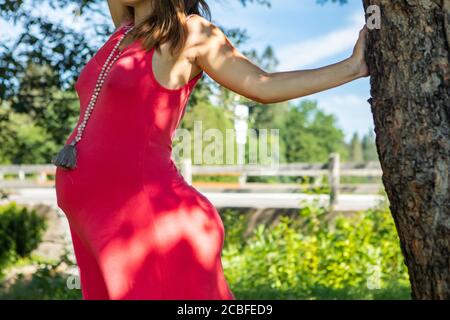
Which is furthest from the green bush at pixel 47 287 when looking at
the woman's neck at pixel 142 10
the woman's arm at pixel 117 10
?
the woman's neck at pixel 142 10

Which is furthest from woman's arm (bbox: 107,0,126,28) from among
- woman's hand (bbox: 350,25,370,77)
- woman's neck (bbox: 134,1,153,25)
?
woman's hand (bbox: 350,25,370,77)

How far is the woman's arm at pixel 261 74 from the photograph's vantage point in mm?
1863

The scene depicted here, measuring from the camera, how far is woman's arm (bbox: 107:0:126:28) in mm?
2244

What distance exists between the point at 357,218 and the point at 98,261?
222 inches

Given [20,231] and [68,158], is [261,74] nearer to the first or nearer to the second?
[68,158]

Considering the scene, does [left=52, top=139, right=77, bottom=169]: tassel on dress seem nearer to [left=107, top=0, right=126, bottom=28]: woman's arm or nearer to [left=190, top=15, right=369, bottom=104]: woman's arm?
Result: [left=190, top=15, right=369, bottom=104]: woman's arm

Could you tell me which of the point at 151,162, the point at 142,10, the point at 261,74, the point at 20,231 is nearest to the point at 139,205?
the point at 151,162

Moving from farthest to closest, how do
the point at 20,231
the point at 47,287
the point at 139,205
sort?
1. the point at 20,231
2. the point at 47,287
3. the point at 139,205

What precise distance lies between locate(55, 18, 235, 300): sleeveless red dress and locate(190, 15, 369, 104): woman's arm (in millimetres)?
145

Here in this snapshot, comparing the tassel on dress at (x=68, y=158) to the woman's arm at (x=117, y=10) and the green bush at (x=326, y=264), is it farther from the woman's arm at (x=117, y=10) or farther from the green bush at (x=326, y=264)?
the green bush at (x=326, y=264)

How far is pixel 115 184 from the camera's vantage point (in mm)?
1816

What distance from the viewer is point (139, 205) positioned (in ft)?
5.90

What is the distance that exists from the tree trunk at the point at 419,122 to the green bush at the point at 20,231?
748cm

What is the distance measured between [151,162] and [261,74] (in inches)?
14.9
